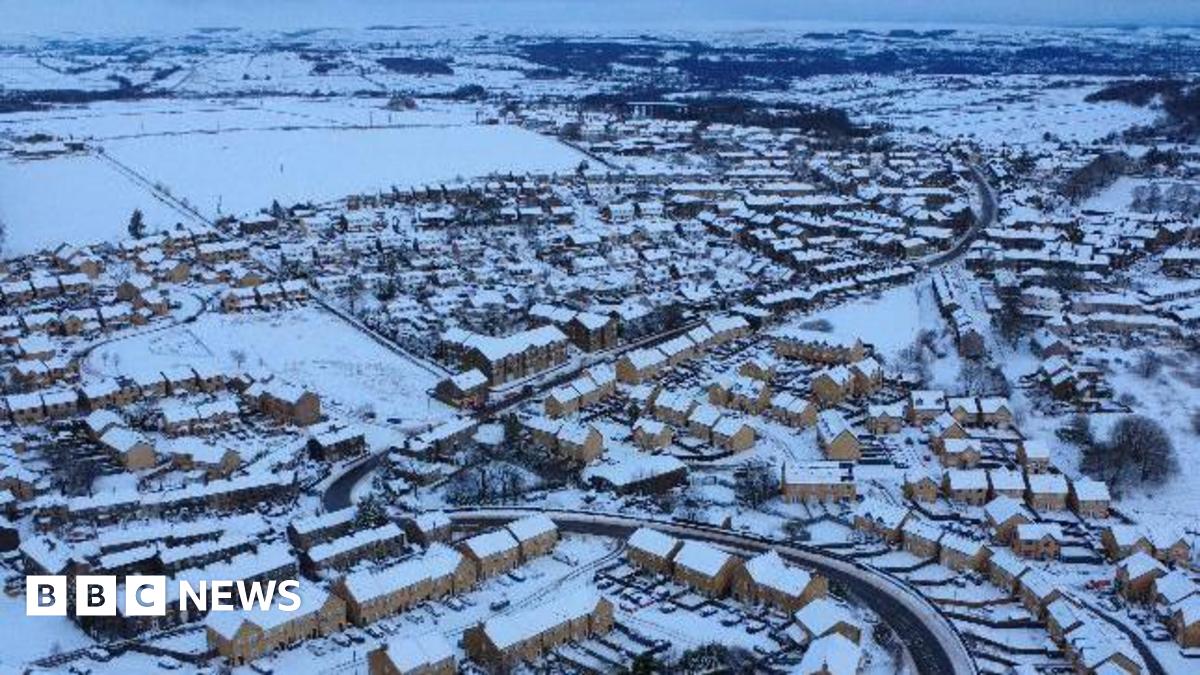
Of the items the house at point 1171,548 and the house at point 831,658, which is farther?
the house at point 1171,548

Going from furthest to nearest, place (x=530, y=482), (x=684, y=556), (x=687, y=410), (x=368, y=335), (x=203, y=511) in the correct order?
(x=368, y=335), (x=687, y=410), (x=530, y=482), (x=203, y=511), (x=684, y=556)

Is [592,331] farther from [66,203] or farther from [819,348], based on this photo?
[66,203]

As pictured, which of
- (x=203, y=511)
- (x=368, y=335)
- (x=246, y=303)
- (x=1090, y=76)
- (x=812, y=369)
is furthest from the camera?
(x=1090, y=76)

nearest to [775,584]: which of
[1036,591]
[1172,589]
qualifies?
[1036,591]

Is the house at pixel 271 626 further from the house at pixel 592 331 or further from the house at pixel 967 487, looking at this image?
the house at pixel 592 331

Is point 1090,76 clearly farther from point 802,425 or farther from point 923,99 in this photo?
point 802,425

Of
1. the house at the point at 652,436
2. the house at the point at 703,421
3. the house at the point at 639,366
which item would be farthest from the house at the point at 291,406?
the house at the point at 703,421

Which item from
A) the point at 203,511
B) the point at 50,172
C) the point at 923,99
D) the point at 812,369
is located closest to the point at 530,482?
the point at 203,511

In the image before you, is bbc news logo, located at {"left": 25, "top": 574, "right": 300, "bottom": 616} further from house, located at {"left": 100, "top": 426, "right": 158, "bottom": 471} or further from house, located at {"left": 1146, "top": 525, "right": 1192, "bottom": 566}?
house, located at {"left": 1146, "top": 525, "right": 1192, "bottom": 566}
